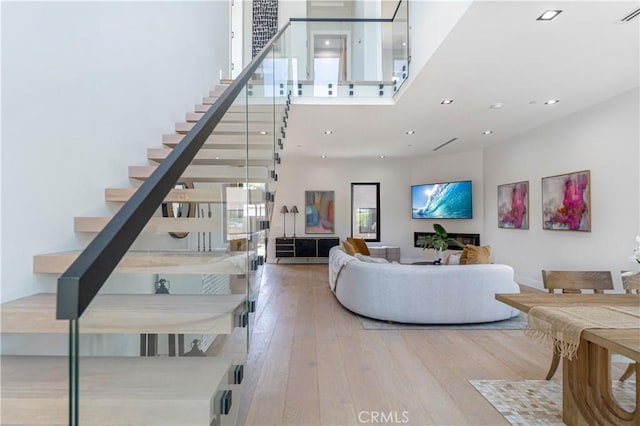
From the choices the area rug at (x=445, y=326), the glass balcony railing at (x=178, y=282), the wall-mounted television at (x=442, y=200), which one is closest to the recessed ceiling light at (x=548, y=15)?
the glass balcony railing at (x=178, y=282)

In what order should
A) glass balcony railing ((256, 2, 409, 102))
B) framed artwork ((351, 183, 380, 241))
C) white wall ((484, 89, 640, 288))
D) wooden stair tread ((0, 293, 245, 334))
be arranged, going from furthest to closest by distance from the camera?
framed artwork ((351, 183, 380, 241)) < glass balcony railing ((256, 2, 409, 102)) < white wall ((484, 89, 640, 288)) < wooden stair tread ((0, 293, 245, 334))

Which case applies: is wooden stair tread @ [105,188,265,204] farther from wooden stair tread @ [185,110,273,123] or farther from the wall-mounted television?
the wall-mounted television

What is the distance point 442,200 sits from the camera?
28.5 feet

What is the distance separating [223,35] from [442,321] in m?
5.67

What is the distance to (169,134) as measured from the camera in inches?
139

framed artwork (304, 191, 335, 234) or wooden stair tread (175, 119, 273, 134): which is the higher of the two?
wooden stair tread (175, 119, 273, 134)

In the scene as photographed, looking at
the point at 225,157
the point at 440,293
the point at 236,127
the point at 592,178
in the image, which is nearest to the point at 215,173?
the point at 225,157

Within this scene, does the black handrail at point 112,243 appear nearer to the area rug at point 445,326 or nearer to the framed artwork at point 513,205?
the area rug at point 445,326

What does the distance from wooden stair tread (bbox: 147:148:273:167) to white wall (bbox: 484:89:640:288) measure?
4459mm

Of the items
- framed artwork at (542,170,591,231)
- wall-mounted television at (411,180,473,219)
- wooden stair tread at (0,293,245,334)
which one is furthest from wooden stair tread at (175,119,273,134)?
wall-mounted television at (411,180,473,219)

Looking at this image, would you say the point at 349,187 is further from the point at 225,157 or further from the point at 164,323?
the point at 164,323

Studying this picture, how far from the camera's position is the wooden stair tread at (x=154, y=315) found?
1.27 m

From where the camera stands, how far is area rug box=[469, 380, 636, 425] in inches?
85.5

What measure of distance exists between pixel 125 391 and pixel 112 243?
2.52ft
